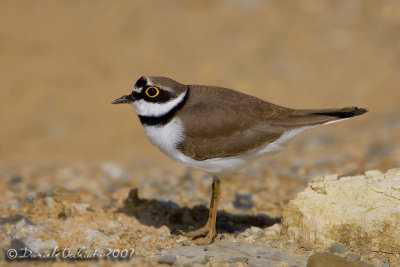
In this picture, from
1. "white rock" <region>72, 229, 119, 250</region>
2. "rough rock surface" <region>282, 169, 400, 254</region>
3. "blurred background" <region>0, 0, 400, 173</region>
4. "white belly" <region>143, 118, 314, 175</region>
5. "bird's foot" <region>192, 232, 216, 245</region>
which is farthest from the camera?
"blurred background" <region>0, 0, 400, 173</region>

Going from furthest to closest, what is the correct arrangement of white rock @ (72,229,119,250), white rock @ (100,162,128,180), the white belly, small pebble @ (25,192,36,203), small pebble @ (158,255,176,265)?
white rock @ (100,162,128,180) → small pebble @ (25,192,36,203) → the white belly → white rock @ (72,229,119,250) → small pebble @ (158,255,176,265)

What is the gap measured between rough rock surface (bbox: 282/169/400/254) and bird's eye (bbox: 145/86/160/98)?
1870mm

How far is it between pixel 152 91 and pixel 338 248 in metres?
2.52

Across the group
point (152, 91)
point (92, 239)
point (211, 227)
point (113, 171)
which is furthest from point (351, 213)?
point (113, 171)

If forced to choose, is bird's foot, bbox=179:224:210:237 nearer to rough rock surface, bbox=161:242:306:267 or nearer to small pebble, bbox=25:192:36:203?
rough rock surface, bbox=161:242:306:267

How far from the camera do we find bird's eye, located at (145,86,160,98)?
5.77 m

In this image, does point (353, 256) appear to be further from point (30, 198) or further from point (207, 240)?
point (30, 198)

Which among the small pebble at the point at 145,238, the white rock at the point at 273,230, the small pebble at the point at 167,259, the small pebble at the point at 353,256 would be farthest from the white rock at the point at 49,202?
the small pebble at the point at 353,256

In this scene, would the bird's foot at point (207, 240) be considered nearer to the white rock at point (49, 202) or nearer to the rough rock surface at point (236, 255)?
the rough rock surface at point (236, 255)

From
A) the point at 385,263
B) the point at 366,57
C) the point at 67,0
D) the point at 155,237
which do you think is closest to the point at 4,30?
the point at 67,0

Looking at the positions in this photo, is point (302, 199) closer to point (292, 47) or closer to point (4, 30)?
point (292, 47)

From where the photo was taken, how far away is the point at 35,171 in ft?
30.3

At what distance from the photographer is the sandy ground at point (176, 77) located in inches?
342

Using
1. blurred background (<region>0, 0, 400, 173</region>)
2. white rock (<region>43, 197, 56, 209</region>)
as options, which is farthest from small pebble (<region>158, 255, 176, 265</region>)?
blurred background (<region>0, 0, 400, 173</region>)
